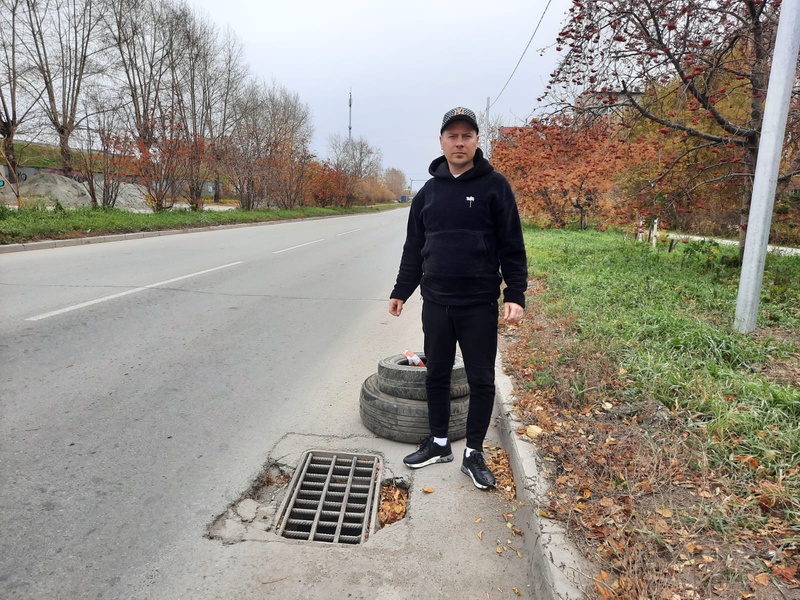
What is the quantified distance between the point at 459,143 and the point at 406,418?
1.83 meters

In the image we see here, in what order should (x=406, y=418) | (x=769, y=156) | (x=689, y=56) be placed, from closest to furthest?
(x=406, y=418), (x=769, y=156), (x=689, y=56)

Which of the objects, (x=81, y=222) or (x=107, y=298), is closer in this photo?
(x=107, y=298)

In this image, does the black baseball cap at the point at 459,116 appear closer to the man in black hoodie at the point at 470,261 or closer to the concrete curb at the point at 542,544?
the man in black hoodie at the point at 470,261

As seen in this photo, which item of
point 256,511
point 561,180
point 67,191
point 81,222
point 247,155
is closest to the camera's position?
point 256,511

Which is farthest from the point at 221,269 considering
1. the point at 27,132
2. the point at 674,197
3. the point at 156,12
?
the point at 156,12

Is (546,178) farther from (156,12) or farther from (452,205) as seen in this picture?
(156,12)

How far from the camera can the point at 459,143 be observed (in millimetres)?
2885

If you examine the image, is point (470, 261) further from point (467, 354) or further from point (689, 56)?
point (689, 56)

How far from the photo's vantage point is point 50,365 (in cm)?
450

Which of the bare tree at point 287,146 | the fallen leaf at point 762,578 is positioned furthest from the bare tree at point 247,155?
the fallen leaf at point 762,578

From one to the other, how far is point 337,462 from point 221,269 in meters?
7.38

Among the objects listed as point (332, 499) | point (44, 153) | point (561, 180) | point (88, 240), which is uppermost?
point (44, 153)

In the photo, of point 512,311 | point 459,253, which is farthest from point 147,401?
point 512,311

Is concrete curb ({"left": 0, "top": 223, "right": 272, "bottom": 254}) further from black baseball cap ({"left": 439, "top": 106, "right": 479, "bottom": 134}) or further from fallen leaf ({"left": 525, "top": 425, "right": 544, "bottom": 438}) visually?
fallen leaf ({"left": 525, "top": 425, "right": 544, "bottom": 438})
